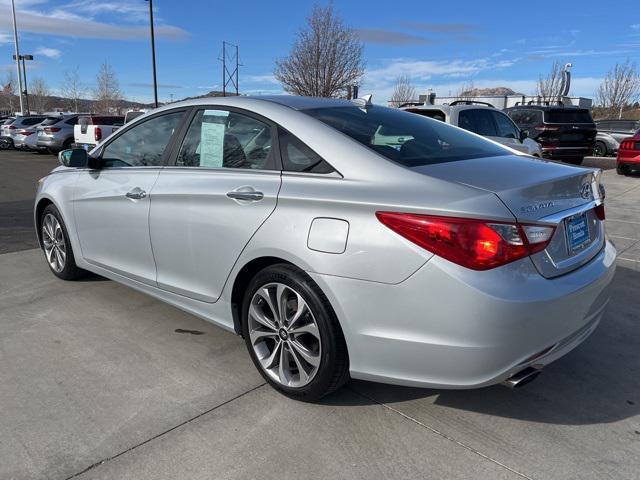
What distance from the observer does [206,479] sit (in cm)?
227

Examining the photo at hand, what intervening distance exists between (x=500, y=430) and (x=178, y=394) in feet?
5.67

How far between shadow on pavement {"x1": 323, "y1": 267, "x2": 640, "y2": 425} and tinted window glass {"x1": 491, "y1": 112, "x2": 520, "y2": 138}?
20.9ft

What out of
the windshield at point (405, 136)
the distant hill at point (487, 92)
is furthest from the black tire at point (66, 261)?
the distant hill at point (487, 92)

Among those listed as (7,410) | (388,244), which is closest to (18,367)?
(7,410)

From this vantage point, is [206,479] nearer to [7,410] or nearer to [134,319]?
[7,410]

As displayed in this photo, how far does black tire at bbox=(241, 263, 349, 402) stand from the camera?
2566 millimetres

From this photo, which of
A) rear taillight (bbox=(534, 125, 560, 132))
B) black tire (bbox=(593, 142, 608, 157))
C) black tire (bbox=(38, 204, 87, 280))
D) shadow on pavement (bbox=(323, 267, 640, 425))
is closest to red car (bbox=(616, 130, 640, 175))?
rear taillight (bbox=(534, 125, 560, 132))

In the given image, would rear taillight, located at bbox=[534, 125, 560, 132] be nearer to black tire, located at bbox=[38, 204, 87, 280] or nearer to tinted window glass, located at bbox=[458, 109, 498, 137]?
tinted window glass, located at bbox=[458, 109, 498, 137]

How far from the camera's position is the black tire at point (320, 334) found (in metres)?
2.57

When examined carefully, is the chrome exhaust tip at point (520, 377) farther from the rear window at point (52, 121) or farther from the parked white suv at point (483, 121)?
the rear window at point (52, 121)

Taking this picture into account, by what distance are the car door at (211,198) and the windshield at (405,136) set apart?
43 cm

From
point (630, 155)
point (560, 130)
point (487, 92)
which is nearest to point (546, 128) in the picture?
point (560, 130)

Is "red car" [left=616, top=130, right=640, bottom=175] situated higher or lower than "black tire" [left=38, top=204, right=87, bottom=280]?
higher

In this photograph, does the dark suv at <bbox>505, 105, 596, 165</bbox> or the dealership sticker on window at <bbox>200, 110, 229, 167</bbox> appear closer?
the dealership sticker on window at <bbox>200, 110, 229, 167</bbox>
